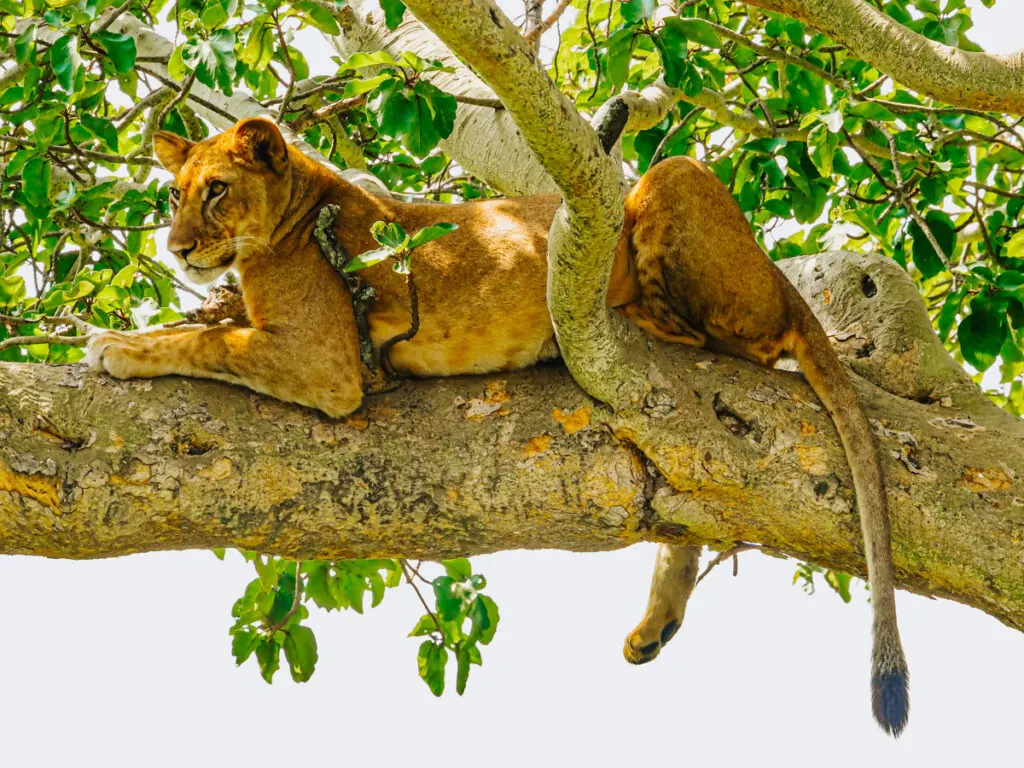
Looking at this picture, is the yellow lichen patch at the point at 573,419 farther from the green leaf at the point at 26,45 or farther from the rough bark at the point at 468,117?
the green leaf at the point at 26,45

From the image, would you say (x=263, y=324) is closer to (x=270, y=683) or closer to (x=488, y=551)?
(x=488, y=551)

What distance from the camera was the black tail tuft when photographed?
3.19 metres

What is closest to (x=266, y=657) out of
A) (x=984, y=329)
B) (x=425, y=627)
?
(x=425, y=627)

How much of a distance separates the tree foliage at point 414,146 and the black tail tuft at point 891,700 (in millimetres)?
1748

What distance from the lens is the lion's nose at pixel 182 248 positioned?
157 inches

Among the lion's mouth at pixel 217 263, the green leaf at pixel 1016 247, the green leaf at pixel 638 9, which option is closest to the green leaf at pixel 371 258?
the green leaf at pixel 638 9

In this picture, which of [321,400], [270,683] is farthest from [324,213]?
[270,683]

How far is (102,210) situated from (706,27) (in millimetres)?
3036

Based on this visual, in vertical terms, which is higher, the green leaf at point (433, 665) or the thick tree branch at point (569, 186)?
the thick tree branch at point (569, 186)

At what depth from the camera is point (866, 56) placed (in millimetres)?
3191

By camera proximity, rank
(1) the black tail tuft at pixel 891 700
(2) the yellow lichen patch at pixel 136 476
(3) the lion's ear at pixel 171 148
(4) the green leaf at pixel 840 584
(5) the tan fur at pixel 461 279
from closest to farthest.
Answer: (2) the yellow lichen patch at pixel 136 476, (1) the black tail tuft at pixel 891 700, (5) the tan fur at pixel 461 279, (3) the lion's ear at pixel 171 148, (4) the green leaf at pixel 840 584

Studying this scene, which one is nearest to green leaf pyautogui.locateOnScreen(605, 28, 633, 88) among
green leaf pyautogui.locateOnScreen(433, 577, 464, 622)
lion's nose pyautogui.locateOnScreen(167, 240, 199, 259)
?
lion's nose pyautogui.locateOnScreen(167, 240, 199, 259)

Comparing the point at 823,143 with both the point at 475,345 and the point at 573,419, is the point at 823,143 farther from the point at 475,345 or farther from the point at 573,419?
the point at 573,419

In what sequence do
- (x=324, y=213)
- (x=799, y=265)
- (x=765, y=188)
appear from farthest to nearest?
(x=765, y=188) < (x=799, y=265) < (x=324, y=213)
